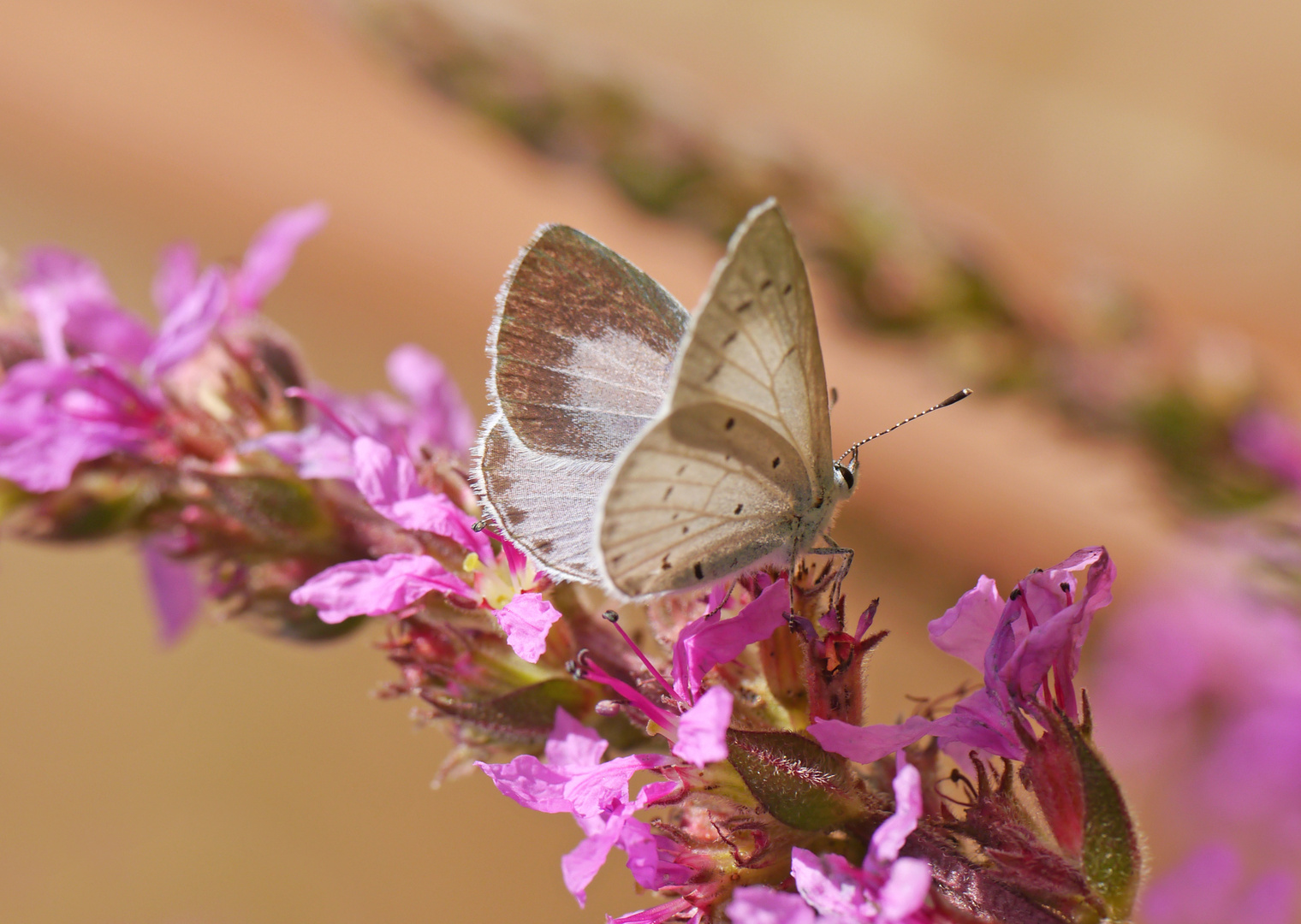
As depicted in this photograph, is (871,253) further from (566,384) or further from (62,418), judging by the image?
(62,418)

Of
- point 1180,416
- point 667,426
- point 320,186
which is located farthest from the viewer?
point 320,186

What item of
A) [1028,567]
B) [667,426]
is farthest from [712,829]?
[1028,567]

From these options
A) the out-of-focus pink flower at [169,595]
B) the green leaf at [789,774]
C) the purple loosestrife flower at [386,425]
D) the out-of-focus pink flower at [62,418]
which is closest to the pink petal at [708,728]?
the green leaf at [789,774]

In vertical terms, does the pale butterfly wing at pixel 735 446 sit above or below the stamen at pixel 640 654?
above

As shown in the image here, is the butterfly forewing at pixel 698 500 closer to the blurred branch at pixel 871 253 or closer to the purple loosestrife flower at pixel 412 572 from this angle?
the purple loosestrife flower at pixel 412 572

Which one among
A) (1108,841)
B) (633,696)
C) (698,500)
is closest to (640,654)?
(633,696)

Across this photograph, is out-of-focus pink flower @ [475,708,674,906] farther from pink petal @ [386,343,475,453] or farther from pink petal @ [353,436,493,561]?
pink petal @ [386,343,475,453]

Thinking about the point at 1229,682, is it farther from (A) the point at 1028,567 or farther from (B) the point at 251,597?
(B) the point at 251,597

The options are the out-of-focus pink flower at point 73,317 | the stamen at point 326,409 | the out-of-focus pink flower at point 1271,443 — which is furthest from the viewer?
the out-of-focus pink flower at point 1271,443
